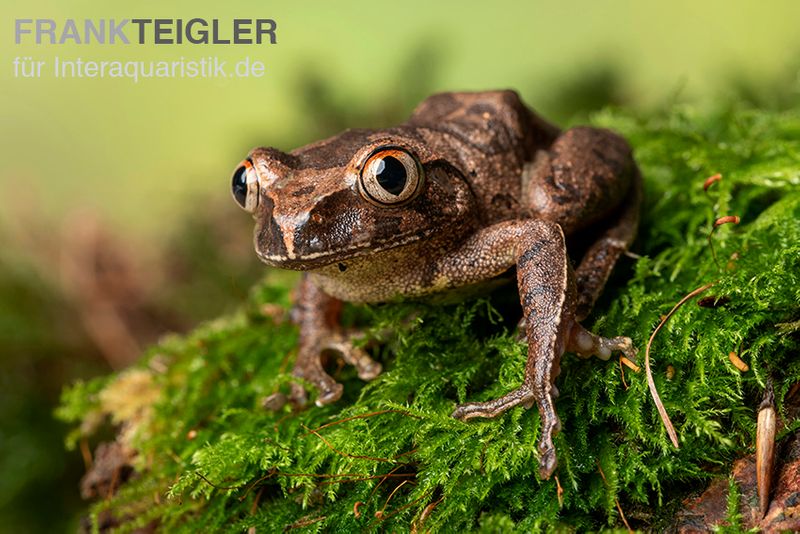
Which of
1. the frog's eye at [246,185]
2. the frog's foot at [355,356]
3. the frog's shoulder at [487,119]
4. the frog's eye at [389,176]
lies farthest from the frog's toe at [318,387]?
the frog's shoulder at [487,119]

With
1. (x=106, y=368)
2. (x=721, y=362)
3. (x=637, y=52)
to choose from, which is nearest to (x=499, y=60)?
(x=637, y=52)

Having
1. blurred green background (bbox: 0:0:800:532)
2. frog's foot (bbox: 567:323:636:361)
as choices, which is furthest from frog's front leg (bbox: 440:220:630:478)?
blurred green background (bbox: 0:0:800:532)

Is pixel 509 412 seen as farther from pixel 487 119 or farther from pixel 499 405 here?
pixel 487 119

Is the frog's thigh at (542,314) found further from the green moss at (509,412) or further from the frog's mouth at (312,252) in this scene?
the frog's mouth at (312,252)

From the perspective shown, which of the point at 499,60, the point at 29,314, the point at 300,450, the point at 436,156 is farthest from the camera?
the point at 499,60

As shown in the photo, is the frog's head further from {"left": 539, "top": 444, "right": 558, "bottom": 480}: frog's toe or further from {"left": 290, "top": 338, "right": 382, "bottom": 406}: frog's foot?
{"left": 539, "top": 444, "right": 558, "bottom": 480}: frog's toe

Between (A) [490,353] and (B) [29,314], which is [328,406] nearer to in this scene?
(A) [490,353]
